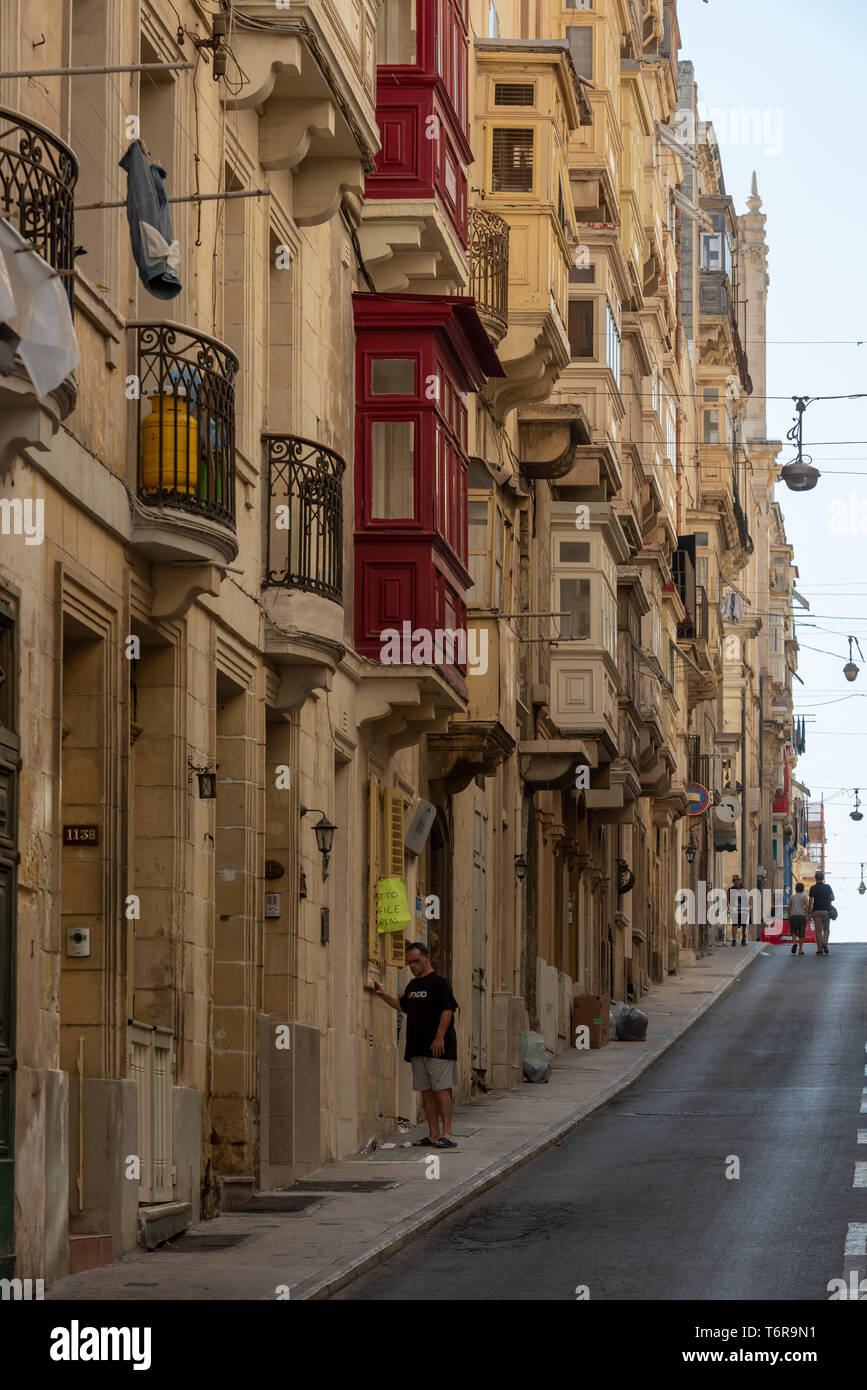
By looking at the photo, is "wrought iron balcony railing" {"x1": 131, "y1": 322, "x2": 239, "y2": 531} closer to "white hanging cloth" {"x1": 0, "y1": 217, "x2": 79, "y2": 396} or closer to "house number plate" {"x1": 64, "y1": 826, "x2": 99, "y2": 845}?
"house number plate" {"x1": 64, "y1": 826, "x2": 99, "y2": 845}

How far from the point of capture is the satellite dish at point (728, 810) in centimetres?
8350

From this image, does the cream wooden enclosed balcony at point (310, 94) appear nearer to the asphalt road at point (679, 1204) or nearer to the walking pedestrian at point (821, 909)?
the asphalt road at point (679, 1204)

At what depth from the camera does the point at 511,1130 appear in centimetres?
2580

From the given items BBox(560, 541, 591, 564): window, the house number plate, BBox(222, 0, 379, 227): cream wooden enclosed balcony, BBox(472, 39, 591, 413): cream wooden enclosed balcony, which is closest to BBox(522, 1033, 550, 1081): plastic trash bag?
BBox(472, 39, 591, 413): cream wooden enclosed balcony

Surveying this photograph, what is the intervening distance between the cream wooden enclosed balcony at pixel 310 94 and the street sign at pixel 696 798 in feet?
152

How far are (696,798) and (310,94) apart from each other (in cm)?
5008

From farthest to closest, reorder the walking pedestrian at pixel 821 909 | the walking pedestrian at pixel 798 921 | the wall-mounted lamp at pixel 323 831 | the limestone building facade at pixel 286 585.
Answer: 1. the walking pedestrian at pixel 798 921
2. the walking pedestrian at pixel 821 909
3. the wall-mounted lamp at pixel 323 831
4. the limestone building facade at pixel 286 585

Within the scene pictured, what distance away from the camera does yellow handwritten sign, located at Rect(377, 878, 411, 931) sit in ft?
82.9

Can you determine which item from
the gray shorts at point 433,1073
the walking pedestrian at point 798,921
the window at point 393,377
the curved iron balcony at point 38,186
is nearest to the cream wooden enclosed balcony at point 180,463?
the curved iron balcony at point 38,186

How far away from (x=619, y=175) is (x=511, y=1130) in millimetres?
27748

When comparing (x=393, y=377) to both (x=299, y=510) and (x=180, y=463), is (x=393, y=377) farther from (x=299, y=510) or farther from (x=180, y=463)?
(x=180, y=463)

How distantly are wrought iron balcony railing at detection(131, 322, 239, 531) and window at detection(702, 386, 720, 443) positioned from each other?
66.0 metres

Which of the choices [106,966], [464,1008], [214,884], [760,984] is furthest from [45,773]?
[760,984]

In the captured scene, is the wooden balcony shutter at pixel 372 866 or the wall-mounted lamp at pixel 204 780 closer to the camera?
the wall-mounted lamp at pixel 204 780
